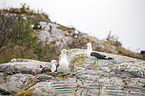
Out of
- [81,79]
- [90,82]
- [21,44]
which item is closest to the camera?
[90,82]

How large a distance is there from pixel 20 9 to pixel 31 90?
632 inches

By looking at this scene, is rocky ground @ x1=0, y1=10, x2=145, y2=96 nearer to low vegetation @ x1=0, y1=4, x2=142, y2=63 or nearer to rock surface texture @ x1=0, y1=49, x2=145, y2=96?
rock surface texture @ x1=0, y1=49, x2=145, y2=96

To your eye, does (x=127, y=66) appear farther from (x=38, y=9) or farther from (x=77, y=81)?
(x=38, y=9)

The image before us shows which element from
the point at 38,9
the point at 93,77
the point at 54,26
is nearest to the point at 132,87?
the point at 93,77

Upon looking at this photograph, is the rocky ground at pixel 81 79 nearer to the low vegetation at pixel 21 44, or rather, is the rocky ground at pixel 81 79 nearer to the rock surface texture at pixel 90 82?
the rock surface texture at pixel 90 82

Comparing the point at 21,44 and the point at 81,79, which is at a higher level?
the point at 21,44

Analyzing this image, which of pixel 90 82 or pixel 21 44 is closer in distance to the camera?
pixel 90 82

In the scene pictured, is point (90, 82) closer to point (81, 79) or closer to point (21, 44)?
point (81, 79)

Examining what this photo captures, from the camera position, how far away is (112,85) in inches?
142

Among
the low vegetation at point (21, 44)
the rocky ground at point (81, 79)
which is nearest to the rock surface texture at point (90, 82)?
the rocky ground at point (81, 79)

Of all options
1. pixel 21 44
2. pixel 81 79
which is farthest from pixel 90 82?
pixel 21 44

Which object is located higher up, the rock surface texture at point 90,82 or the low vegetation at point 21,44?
the low vegetation at point 21,44

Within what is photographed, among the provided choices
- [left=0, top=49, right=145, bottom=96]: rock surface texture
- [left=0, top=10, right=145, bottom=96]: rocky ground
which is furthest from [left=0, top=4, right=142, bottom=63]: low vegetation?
[left=0, top=49, right=145, bottom=96]: rock surface texture

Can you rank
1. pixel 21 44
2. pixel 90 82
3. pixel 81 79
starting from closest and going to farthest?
pixel 90 82 < pixel 81 79 < pixel 21 44
